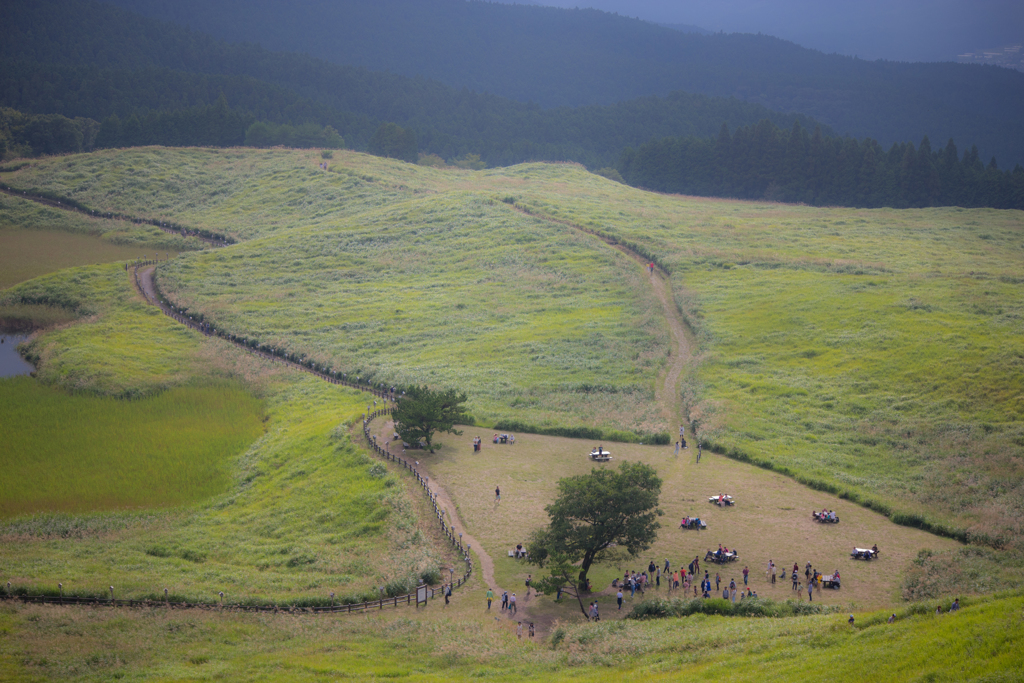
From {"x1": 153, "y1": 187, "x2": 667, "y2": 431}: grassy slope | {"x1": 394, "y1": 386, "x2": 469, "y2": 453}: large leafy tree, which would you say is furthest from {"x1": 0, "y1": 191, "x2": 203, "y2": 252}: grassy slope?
{"x1": 394, "y1": 386, "x2": 469, "y2": 453}: large leafy tree

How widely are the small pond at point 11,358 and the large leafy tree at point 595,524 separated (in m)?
57.6

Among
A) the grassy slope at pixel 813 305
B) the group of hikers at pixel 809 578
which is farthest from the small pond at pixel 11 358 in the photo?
the group of hikers at pixel 809 578

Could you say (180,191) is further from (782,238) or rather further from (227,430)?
(782,238)

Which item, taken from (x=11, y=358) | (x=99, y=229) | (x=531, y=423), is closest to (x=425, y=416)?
(x=531, y=423)

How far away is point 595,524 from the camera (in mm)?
40438

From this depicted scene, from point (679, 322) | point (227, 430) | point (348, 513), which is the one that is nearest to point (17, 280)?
point (227, 430)

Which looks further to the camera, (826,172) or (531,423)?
(826,172)

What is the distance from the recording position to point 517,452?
57.2 m

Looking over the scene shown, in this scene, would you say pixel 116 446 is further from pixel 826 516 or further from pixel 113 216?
pixel 113 216

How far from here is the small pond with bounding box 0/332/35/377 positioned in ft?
238

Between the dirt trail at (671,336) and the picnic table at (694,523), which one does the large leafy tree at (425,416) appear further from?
the picnic table at (694,523)

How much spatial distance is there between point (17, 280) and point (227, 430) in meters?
54.5

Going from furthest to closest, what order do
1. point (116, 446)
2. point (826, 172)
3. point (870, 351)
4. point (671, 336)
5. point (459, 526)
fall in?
1. point (826, 172)
2. point (671, 336)
3. point (870, 351)
4. point (116, 446)
5. point (459, 526)

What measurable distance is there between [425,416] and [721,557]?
2377 cm
